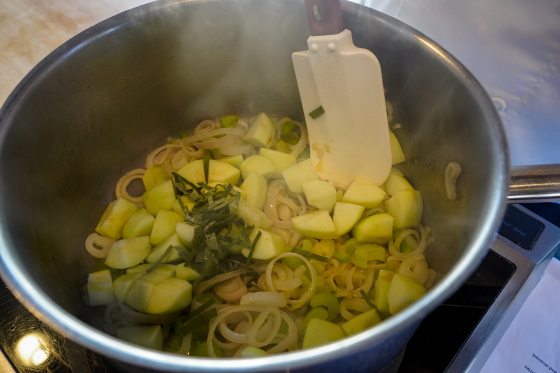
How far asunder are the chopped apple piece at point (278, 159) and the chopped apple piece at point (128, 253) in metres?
0.43

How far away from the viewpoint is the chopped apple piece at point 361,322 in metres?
1.05

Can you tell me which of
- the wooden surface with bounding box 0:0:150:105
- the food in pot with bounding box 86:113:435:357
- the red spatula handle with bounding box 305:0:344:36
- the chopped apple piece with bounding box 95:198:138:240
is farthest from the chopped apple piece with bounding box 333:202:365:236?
the wooden surface with bounding box 0:0:150:105

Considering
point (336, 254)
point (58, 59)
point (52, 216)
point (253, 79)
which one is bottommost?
point (336, 254)

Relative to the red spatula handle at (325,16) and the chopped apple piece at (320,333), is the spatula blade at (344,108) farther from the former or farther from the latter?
the chopped apple piece at (320,333)

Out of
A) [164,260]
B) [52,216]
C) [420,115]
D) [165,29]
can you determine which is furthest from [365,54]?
[52,216]

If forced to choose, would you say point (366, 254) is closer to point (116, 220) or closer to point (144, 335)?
point (144, 335)

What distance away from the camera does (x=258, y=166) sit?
4.58ft

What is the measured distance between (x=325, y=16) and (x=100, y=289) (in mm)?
883

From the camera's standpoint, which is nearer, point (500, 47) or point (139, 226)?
point (139, 226)

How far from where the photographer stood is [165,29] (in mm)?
1305

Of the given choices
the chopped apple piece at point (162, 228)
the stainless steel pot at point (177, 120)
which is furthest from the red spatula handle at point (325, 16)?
the chopped apple piece at point (162, 228)

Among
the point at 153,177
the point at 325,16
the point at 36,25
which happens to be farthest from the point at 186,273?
the point at 36,25

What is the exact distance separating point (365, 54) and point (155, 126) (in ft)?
2.47

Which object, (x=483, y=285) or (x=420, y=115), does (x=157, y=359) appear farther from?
(x=420, y=115)
